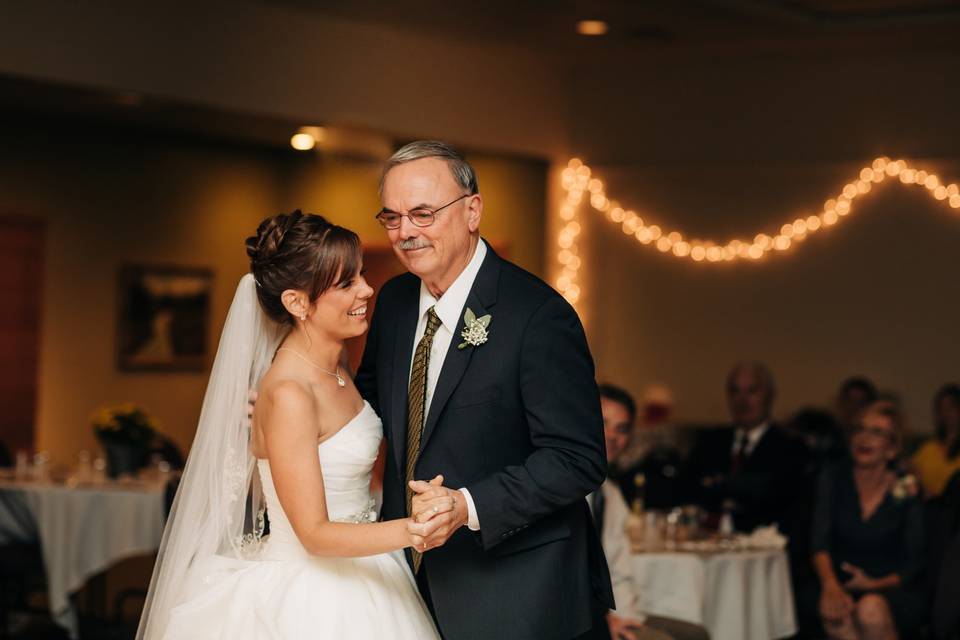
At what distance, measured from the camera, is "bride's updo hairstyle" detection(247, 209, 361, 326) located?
115 inches

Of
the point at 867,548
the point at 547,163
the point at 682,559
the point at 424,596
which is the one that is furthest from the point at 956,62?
the point at 424,596

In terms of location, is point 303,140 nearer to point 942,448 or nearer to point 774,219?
point 774,219

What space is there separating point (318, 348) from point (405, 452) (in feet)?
1.00

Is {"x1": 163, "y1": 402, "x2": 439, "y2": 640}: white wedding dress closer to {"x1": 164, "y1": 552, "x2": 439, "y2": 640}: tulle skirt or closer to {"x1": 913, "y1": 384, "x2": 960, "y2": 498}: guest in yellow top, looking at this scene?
{"x1": 164, "y1": 552, "x2": 439, "y2": 640}: tulle skirt

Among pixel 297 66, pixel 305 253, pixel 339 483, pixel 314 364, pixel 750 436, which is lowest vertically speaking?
pixel 339 483

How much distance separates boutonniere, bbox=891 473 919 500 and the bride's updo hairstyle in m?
3.77

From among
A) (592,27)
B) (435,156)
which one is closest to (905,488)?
(435,156)

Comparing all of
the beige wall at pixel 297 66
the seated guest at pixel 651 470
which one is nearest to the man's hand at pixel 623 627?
the seated guest at pixel 651 470

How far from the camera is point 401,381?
295 cm

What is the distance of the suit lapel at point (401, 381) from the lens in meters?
2.93

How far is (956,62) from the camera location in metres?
9.22

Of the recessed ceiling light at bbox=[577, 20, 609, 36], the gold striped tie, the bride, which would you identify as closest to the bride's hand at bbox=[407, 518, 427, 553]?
the bride

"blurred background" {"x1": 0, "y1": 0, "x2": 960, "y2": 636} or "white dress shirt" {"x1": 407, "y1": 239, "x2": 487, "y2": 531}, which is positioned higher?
"blurred background" {"x1": 0, "y1": 0, "x2": 960, "y2": 636}

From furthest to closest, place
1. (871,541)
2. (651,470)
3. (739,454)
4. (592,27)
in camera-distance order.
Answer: (592,27), (739,454), (651,470), (871,541)
